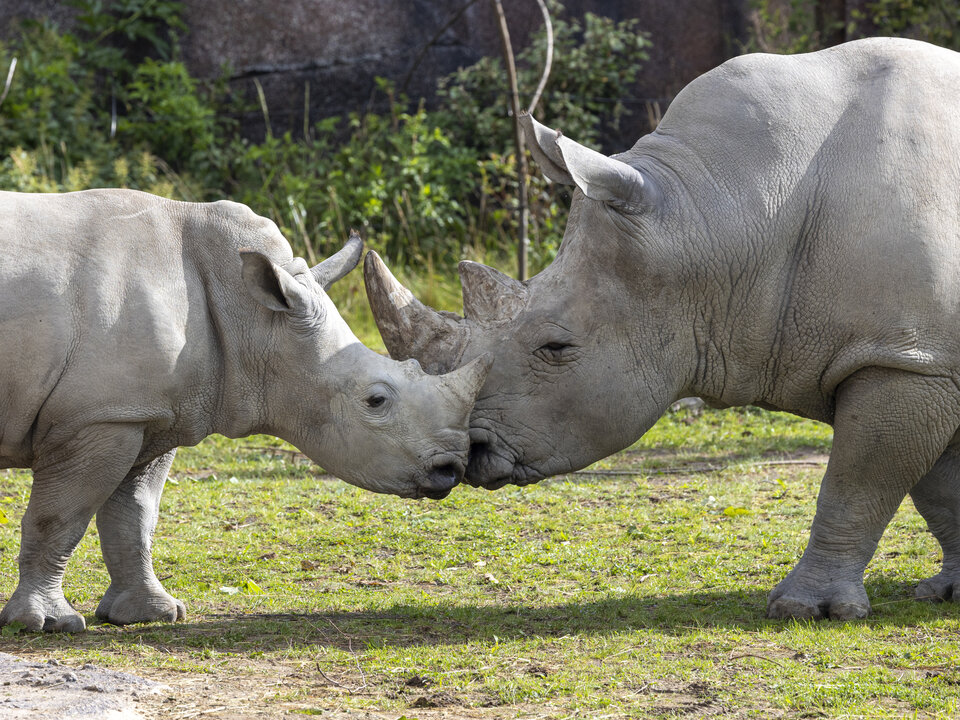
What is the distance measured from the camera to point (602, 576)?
19.0 ft

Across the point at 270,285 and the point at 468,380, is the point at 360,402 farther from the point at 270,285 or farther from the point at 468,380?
the point at 270,285

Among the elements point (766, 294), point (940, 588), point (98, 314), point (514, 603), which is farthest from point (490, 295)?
point (940, 588)

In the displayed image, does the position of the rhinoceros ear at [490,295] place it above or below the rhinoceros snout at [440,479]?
above

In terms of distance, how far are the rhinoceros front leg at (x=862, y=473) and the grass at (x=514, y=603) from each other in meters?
0.15

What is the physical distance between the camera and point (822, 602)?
16.3 feet

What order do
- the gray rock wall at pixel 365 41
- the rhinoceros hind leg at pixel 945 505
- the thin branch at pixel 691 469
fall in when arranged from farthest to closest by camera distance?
1. the gray rock wall at pixel 365 41
2. the thin branch at pixel 691 469
3. the rhinoceros hind leg at pixel 945 505

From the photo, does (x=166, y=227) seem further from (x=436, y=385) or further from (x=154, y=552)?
(x=154, y=552)

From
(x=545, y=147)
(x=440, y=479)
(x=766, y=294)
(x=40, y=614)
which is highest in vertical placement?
(x=545, y=147)

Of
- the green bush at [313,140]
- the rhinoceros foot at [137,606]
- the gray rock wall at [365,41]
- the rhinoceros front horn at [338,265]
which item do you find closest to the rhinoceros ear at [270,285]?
the rhinoceros front horn at [338,265]

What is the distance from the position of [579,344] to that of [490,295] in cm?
42

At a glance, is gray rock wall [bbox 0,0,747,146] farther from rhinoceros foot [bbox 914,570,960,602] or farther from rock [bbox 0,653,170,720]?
rock [bbox 0,653,170,720]

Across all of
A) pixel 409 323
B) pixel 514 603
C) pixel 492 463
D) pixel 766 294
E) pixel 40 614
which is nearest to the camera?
Answer: pixel 40 614

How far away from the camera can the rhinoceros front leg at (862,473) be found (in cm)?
479

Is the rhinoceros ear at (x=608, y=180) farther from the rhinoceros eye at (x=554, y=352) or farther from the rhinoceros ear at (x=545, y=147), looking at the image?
the rhinoceros eye at (x=554, y=352)
